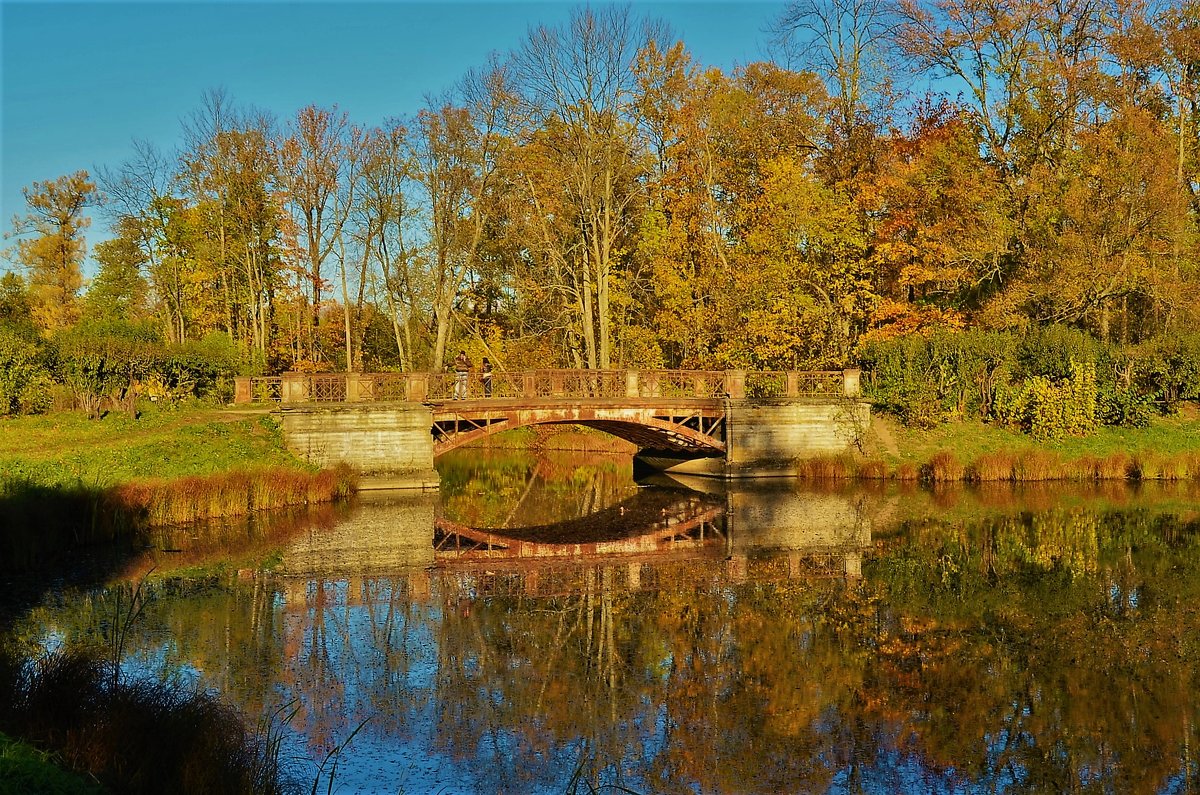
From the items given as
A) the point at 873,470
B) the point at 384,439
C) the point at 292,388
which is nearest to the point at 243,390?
the point at 292,388

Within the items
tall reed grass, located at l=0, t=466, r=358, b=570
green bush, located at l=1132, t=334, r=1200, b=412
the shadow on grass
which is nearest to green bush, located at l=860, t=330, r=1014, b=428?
green bush, located at l=1132, t=334, r=1200, b=412

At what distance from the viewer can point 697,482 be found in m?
32.2

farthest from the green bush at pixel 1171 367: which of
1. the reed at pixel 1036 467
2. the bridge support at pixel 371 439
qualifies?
the bridge support at pixel 371 439

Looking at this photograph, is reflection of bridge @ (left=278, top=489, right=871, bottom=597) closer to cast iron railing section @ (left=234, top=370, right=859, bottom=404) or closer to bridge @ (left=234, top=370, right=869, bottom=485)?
bridge @ (left=234, top=370, right=869, bottom=485)

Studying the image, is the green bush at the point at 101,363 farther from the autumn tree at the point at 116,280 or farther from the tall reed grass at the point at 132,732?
the tall reed grass at the point at 132,732

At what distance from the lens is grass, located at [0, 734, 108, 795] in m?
5.64

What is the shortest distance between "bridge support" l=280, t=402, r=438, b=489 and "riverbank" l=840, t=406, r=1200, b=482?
11.9m

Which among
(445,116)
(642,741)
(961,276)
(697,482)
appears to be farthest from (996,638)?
(445,116)

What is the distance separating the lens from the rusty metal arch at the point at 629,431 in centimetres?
2925

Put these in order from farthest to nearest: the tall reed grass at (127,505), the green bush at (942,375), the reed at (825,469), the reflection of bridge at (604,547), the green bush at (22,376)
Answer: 1. the green bush at (942,375)
2. the reed at (825,469)
3. the green bush at (22,376)
4. the reflection of bridge at (604,547)
5. the tall reed grass at (127,505)

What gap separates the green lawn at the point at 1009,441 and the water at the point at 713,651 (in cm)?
852

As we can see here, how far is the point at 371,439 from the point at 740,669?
19091 millimetres

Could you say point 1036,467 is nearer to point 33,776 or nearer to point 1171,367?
point 1171,367

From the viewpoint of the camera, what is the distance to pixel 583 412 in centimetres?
2983
